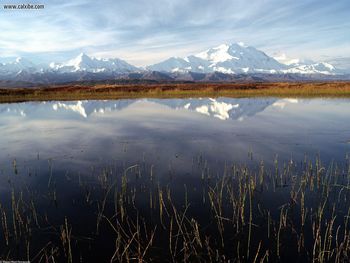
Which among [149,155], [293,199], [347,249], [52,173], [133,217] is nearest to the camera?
[347,249]

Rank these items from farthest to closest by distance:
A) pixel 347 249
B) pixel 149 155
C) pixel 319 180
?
pixel 149 155
pixel 319 180
pixel 347 249

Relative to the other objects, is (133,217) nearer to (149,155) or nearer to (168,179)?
(168,179)

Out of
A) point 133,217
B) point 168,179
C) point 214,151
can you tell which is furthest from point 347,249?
point 214,151

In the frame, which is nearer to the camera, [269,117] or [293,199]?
[293,199]

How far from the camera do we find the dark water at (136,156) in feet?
37.0

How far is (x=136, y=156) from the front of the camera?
1888 cm

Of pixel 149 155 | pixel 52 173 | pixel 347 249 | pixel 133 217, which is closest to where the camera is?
pixel 347 249

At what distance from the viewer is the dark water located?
37.0ft

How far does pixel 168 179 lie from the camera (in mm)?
14648

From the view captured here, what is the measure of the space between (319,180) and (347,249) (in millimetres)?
5169

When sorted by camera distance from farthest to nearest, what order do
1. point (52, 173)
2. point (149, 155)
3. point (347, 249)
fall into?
point (149, 155) < point (52, 173) < point (347, 249)

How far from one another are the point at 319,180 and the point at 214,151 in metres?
6.85

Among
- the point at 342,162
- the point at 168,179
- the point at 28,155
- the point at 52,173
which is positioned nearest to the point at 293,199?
the point at 168,179

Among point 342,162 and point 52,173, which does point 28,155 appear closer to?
point 52,173
